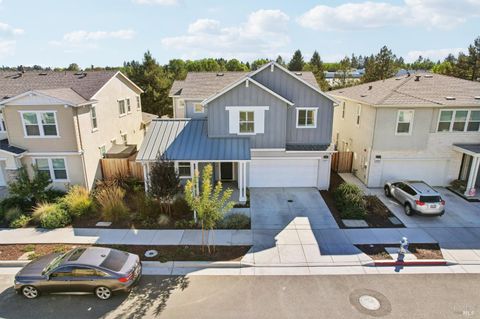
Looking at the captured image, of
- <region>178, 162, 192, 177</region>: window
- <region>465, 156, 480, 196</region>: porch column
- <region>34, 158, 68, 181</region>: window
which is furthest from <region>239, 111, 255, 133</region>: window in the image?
<region>465, 156, 480, 196</region>: porch column

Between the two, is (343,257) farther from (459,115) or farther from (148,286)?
(459,115)

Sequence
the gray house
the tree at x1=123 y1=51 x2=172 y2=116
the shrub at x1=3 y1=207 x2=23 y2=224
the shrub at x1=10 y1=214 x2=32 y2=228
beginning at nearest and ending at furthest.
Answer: the shrub at x1=10 y1=214 x2=32 y2=228 < the shrub at x1=3 y1=207 x2=23 y2=224 < the gray house < the tree at x1=123 y1=51 x2=172 y2=116

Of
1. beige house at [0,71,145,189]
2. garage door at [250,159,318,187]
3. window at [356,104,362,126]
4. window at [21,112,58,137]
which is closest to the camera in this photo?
beige house at [0,71,145,189]

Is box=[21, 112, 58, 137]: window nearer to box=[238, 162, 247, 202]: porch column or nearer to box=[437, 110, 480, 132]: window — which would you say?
box=[238, 162, 247, 202]: porch column

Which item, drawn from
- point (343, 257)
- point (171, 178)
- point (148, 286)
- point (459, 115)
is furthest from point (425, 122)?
point (148, 286)

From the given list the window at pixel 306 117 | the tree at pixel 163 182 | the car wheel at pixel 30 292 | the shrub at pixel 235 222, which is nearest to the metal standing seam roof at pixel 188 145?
the tree at pixel 163 182

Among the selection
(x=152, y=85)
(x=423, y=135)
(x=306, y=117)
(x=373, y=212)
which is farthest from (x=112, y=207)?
(x=152, y=85)

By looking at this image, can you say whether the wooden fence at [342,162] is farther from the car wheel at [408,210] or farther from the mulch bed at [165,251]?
the mulch bed at [165,251]
